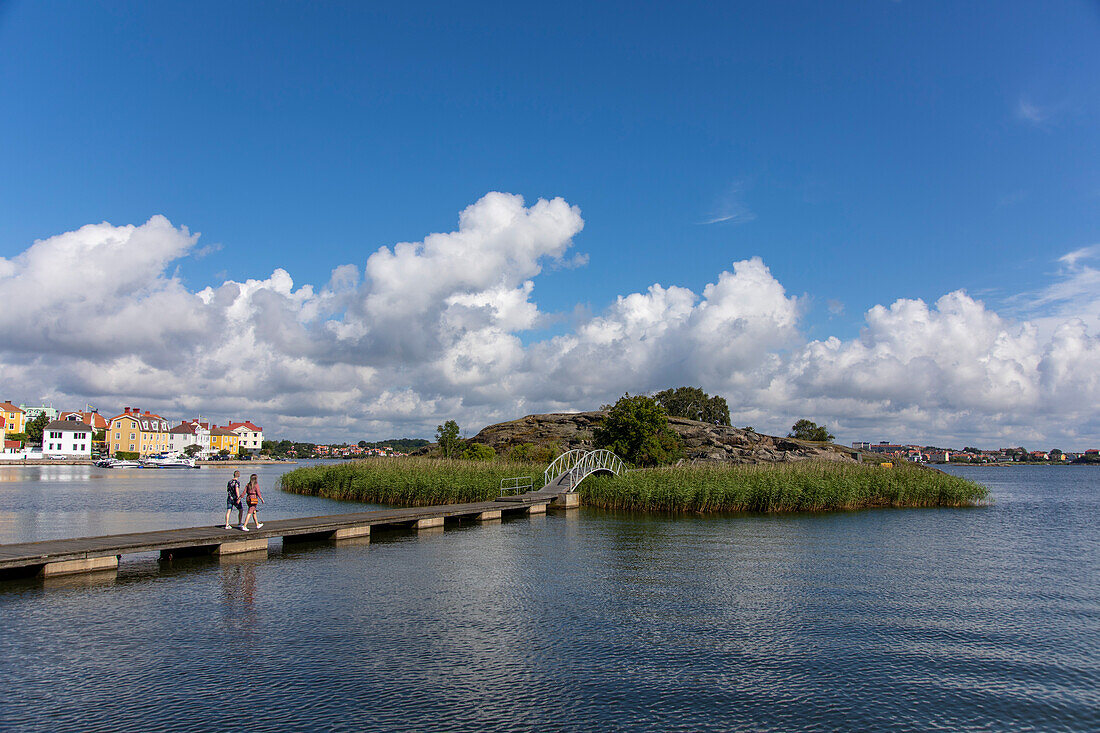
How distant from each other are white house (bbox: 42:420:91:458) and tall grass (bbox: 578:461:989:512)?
132 m

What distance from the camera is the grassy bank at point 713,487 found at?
124ft

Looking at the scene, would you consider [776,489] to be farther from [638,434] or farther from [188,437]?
[188,437]

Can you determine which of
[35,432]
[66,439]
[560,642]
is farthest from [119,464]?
[560,642]

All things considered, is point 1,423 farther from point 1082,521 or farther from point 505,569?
point 1082,521

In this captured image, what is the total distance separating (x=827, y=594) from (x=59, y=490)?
5579 cm

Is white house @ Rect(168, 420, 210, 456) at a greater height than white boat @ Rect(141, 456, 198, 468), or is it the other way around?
white house @ Rect(168, 420, 210, 456)

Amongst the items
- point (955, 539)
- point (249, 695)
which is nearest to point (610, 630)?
point (249, 695)

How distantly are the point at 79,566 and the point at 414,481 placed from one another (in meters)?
22.8

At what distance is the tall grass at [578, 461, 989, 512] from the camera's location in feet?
124

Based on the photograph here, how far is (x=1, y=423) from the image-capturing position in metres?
129

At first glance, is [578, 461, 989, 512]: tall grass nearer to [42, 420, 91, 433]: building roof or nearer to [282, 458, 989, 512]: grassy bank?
[282, 458, 989, 512]: grassy bank

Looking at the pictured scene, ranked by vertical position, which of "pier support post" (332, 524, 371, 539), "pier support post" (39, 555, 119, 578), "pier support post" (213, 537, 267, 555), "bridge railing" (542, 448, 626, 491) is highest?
"bridge railing" (542, 448, 626, 491)

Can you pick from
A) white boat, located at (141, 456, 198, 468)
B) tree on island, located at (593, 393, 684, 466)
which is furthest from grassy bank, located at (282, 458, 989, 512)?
white boat, located at (141, 456, 198, 468)

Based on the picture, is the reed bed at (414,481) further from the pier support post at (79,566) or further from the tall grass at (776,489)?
the pier support post at (79,566)
